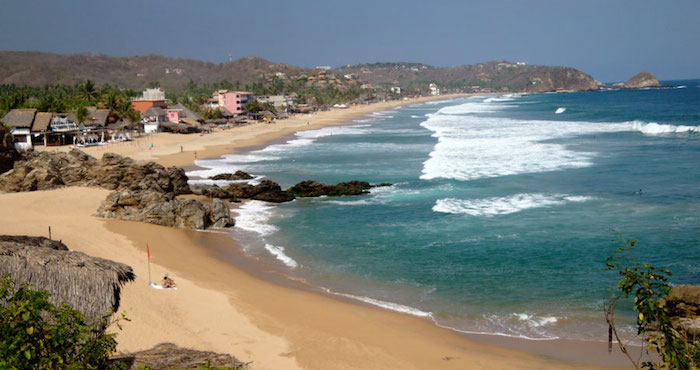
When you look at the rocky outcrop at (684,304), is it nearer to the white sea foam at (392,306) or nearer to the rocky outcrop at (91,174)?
the white sea foam at (392,306)

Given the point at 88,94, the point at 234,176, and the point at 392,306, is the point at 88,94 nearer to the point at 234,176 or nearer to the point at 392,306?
the point at 234,176

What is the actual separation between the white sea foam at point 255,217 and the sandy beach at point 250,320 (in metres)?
1.80

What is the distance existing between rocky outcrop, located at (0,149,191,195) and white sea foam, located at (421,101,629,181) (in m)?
14.4

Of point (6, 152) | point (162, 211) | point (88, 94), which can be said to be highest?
point (88, 94)

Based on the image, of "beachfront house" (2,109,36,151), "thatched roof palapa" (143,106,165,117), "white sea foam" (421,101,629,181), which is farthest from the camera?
"thatched roof palapa" (143,106,165,117)

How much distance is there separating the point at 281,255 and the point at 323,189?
407 inches

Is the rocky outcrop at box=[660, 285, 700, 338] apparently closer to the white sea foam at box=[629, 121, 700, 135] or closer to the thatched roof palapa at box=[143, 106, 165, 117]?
the white sea foam at box=[629, 121, 700, 135]

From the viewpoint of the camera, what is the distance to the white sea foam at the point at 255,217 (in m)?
23.3

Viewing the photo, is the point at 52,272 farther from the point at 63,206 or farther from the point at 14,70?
the point at 14,70

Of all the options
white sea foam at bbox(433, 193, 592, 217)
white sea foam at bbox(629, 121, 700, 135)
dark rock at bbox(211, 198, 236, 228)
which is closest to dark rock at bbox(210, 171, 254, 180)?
dark rock at bbox(211, 198, 236, 228)

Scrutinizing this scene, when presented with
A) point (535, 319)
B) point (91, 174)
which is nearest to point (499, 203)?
point (535, 319)

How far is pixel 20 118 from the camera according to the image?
1813 inches

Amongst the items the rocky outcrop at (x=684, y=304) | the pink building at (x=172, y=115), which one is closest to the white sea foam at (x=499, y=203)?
the rocky outcrop at (x=684, y=304)

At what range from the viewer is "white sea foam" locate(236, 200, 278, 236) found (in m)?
23.3
